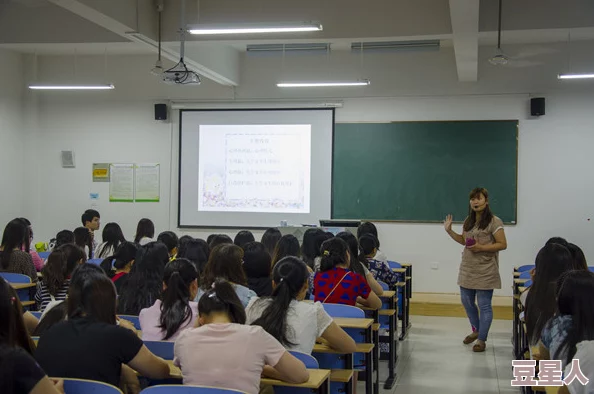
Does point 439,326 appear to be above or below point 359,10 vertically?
below

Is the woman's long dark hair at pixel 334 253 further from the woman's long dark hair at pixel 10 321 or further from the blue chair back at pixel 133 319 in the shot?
the woman's long dark hair at pixel 10 321

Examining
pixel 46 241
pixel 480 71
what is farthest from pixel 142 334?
pixel 46 241

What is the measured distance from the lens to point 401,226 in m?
9.62

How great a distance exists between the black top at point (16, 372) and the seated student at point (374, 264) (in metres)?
3.96

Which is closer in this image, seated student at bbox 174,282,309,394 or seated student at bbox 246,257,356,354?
seated student at bbox 174,282,309,394

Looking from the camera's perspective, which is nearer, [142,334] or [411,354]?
[142,334]

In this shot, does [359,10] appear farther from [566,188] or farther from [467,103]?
[566,188]

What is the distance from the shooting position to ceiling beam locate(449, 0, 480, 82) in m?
5.76

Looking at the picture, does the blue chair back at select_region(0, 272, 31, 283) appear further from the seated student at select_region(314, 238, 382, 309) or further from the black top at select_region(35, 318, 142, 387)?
the black top at select_region(35, 318, 142, 387)

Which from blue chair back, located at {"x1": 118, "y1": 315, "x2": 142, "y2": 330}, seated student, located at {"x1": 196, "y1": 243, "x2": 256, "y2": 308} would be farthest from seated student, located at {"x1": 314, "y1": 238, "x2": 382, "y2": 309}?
blue chair back, located at {"x1": 118, "y1": 315, "x2": 142, "y2": 330}

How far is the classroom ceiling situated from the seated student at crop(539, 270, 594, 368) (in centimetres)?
384

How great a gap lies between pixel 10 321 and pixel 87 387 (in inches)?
17.0

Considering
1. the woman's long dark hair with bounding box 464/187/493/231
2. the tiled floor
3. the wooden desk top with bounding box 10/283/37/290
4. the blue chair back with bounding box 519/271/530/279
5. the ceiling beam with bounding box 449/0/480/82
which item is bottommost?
the tiled floor

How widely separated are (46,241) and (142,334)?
8.10m
